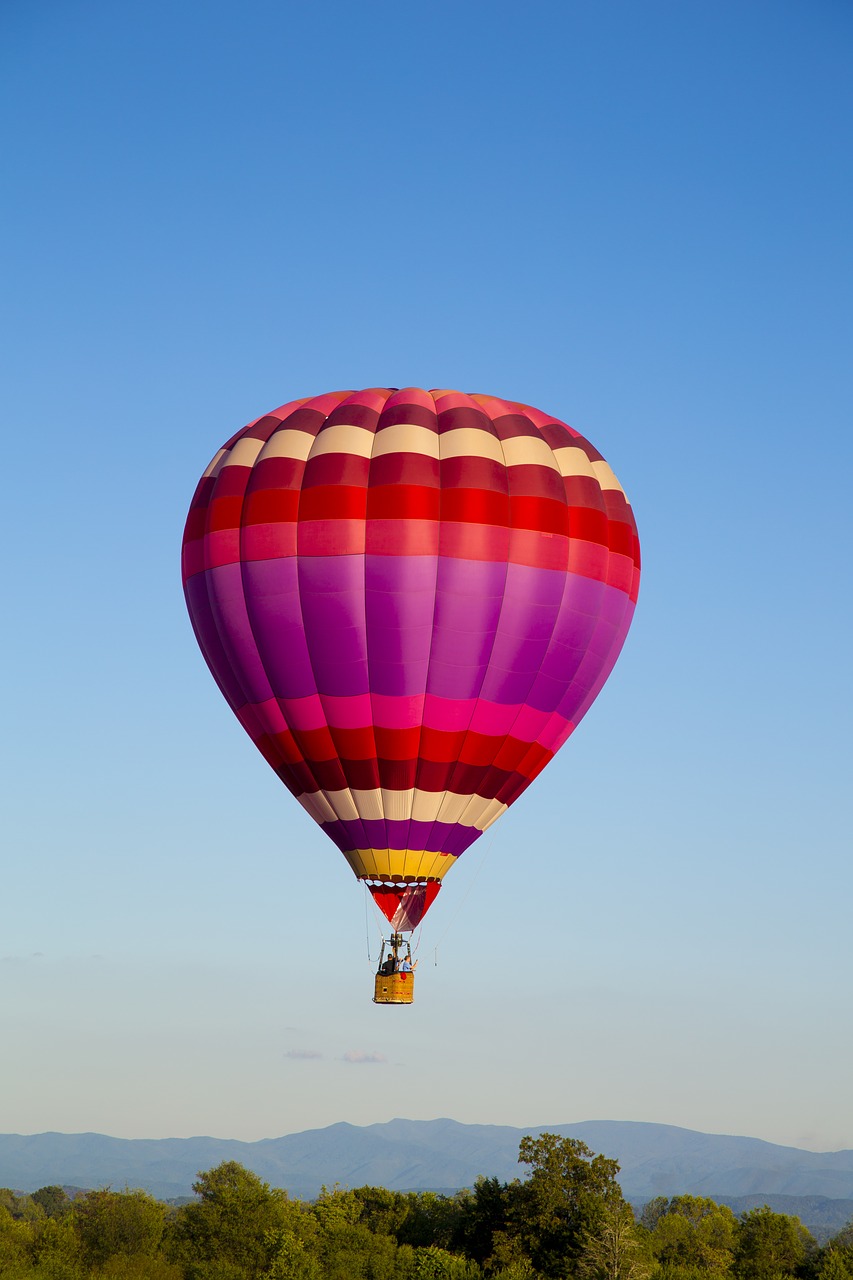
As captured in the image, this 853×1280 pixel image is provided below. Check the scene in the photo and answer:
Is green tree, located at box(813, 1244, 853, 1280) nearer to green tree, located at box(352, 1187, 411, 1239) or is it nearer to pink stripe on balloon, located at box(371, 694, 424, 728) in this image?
green tree, located at box(352, 1187, 411, 1239)

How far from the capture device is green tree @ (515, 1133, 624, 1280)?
208 ft

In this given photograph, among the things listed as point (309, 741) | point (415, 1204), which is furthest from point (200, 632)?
point (415, 1204)

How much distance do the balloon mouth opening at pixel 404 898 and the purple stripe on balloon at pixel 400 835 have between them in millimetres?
839

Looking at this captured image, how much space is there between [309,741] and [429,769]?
10.4ft

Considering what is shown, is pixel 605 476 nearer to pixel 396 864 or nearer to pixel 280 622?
pixel 280 622

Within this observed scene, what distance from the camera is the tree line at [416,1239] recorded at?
64125 millimetres

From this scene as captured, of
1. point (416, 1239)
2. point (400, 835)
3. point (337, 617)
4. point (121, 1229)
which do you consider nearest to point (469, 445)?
point (337, 617)

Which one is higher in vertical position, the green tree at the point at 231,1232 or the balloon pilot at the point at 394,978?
the balloon pilot at the point at 394,978

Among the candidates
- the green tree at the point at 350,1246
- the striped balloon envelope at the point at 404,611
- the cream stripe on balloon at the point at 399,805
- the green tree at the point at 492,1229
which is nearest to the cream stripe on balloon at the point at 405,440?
the striped balloon envelope at the point at 404,611

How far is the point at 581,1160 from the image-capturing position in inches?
2702

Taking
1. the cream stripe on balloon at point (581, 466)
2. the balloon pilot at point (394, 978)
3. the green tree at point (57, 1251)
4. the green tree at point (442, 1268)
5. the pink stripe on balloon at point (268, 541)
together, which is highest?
the cream stripe on balloon at point (581, 466)

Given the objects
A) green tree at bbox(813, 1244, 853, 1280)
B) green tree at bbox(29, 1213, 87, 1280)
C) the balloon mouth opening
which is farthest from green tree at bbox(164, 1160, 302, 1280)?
the balloon mouth opening

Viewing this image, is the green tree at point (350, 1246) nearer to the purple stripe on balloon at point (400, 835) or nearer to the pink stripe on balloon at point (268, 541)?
the purple stripe on balloon at point (400, 835)

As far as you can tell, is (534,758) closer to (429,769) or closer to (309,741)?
(429,769)
